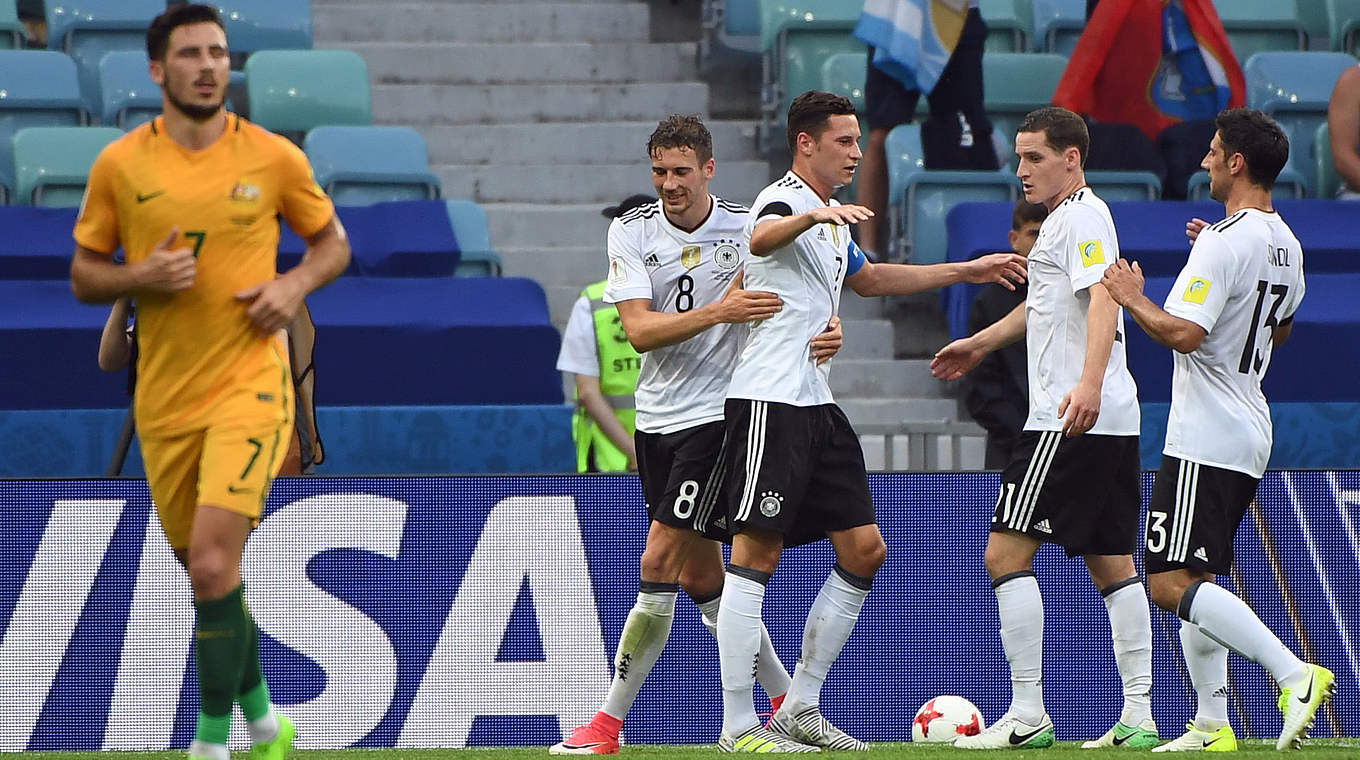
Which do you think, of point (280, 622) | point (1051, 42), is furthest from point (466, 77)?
point (280, 622)

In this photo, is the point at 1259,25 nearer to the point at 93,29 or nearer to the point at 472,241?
the point at 472,241

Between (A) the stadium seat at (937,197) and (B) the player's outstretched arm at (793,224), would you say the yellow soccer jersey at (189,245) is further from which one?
(A) the stadium seat at (937,197)

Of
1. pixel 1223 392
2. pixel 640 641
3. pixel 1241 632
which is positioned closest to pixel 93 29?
pixel 640 641

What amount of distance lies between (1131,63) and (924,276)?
16.6 feet

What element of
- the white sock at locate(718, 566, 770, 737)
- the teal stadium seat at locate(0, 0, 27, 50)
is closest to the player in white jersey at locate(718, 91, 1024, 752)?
the white sock at locate(718, 566, 770, 737)

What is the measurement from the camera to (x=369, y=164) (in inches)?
426

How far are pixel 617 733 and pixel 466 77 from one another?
7.39 metres

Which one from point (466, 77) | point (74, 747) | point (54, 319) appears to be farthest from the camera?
point (466, 77)

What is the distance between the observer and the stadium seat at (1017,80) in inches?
473

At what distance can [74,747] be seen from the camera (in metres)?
7.12

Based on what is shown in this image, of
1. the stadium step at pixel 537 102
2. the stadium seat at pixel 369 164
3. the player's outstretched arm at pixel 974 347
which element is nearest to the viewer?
the player's outstretched arm at pixel 974 347

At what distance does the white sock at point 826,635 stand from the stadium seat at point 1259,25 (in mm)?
8246

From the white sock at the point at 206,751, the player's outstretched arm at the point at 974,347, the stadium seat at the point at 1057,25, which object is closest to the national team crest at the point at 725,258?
the player's outstretched arm at the point at 974,347

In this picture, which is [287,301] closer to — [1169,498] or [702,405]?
[702,405]
